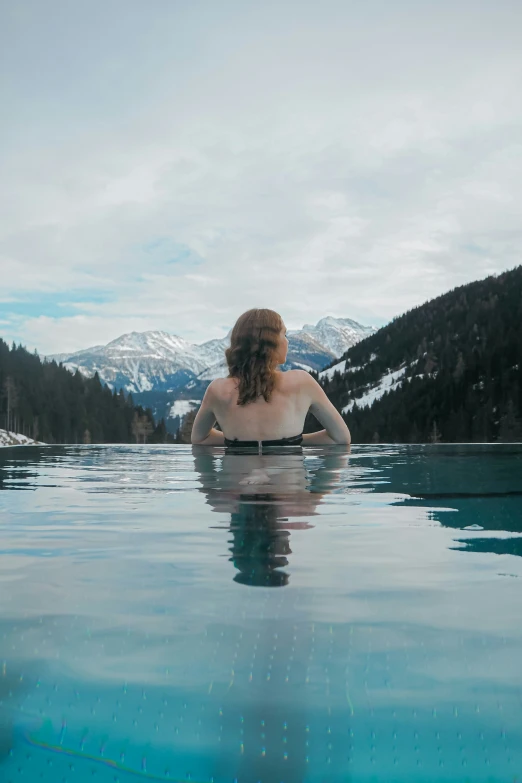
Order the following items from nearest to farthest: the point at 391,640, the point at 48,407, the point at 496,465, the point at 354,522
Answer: the point at 391,640 < the point at 354,522 < the point at 496,465 < the point at 48,407

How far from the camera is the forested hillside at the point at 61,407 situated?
291 feet

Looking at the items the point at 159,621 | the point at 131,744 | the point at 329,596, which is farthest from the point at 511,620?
the point at 131,744

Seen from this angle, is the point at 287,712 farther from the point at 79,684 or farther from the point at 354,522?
the point at 354,522

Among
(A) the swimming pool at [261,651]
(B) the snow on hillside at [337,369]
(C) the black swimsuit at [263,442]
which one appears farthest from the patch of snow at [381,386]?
(A) the swimming pool at [261,651]

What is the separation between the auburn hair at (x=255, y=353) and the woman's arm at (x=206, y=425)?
37cm

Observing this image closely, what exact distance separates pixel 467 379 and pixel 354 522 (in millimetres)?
98426

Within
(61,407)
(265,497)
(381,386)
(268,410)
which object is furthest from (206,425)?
(381,386)

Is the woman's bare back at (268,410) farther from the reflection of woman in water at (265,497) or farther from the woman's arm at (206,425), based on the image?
the reflection of woman in water at (265,497)

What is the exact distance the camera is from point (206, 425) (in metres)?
7.05

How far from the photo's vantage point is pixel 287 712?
56.4 inches

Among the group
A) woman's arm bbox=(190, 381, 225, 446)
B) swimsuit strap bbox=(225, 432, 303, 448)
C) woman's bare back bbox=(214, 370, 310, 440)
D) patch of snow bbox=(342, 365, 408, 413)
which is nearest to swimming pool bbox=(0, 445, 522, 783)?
woman's bare back bbox=(214, 370, 310, 440)

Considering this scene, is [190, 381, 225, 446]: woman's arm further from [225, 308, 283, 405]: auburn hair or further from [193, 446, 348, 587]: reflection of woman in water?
[225, 308, 283, 405]: auburn hair

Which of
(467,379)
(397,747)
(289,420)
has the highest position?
(467,379)

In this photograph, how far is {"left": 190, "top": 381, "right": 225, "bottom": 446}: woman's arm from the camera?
6.49 metres
